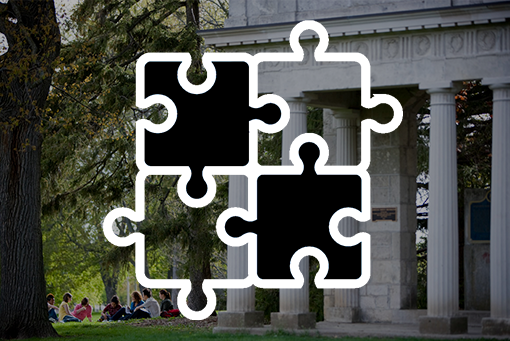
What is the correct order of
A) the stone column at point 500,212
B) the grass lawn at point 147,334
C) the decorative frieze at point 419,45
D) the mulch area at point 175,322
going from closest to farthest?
the stone column at point 500,212 → the decorative frieze at point 419,45 → the grass lawn at point 147,334 → the mulch area at point 175,322

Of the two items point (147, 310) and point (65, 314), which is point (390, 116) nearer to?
point (147, 310)

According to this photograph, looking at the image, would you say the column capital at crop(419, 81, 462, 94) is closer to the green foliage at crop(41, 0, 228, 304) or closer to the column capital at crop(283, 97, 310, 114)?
the column capital at crop(283, 97, 310, 114)

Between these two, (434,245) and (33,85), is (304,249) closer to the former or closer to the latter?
(434,245)

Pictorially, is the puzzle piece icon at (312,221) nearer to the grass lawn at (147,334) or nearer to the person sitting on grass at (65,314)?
the grass lawn at (147,334)

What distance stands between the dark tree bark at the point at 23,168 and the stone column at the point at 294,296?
4887 mm

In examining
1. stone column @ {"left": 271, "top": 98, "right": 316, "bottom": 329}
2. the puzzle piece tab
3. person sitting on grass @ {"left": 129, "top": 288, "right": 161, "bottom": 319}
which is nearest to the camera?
stone column @ {"left": 271, "top": 98, "right": 316, "bottom": 329}

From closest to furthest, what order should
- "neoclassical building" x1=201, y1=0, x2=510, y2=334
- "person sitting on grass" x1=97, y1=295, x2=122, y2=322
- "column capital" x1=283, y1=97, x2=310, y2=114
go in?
"neoclassical building" x1=201, y1=0, x2=510, y2=334, "column capital" x1=283, y1=97, x2=310, y2=114, "person sitting on grass" x1=97, y1=295, x2=122, y2=322

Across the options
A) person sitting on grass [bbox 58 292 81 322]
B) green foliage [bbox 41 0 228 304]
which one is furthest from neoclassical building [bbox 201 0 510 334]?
person sitting on grass [bbox 58 292 81 322]

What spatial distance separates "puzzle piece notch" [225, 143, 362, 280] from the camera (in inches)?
723

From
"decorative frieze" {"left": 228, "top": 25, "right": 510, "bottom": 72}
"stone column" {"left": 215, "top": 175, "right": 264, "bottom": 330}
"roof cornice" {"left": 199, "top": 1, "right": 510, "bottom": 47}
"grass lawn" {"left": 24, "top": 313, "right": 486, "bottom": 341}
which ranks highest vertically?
"roof cornice" {"left": 199, "top": 1, "right": 510, "bottom": 47}

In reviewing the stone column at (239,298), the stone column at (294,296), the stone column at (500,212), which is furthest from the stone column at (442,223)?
the stone column at (239,298)

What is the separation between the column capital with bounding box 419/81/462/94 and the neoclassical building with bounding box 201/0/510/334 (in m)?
0.02

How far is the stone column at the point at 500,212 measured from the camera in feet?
50.1

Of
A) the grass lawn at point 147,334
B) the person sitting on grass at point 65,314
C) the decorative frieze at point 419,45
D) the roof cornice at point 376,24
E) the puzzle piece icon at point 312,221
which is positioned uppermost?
the roof cornice at point 376,24
